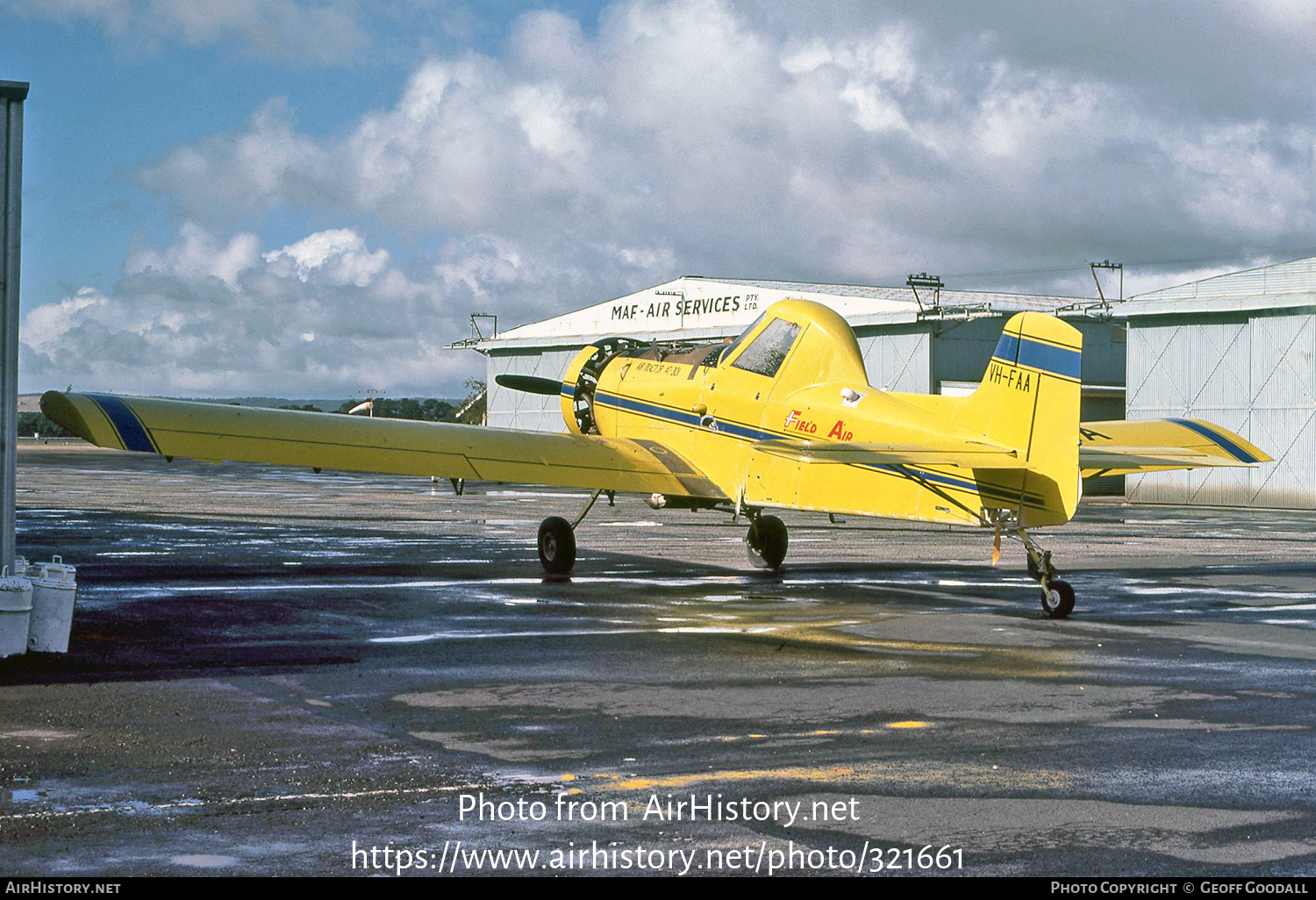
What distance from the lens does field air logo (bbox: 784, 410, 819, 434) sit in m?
15.6

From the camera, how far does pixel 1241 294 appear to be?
4353 cm

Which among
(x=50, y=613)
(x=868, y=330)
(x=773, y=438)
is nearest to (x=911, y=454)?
(x=773, y=438)

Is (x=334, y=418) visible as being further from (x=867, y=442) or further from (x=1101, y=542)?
(x=1101, y=542)

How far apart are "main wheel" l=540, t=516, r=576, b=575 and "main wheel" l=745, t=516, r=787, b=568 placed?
2.51m

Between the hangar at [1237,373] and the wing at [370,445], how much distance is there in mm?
30271

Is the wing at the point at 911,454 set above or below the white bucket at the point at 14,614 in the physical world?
above

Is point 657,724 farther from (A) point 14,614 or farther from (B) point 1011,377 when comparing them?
(B) point 1011,377

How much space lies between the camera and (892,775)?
7008mm

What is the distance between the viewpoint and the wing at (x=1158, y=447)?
570 inches

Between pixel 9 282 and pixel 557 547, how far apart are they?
309 inches

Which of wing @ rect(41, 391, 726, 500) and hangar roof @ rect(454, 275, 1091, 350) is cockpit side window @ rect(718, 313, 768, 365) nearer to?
wing @ rect(41, 391, 726, 500)

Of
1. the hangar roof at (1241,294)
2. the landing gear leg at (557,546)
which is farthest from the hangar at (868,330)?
the landing gear leg at (557,546)

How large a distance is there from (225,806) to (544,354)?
63.7 meters

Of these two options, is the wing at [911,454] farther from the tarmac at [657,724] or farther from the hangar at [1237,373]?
the hangar at [1237,373]
